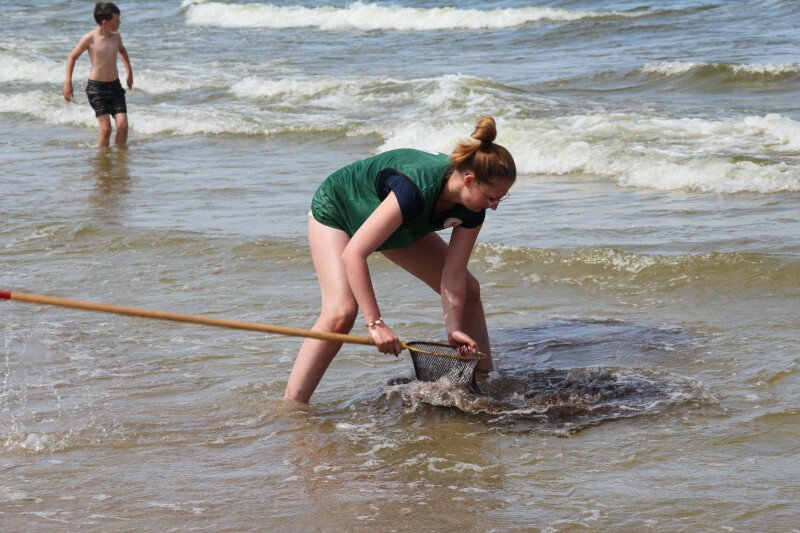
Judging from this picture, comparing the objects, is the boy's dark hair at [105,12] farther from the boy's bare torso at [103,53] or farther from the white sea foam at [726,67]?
the white sea foam at [726,67]

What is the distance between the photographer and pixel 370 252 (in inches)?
169

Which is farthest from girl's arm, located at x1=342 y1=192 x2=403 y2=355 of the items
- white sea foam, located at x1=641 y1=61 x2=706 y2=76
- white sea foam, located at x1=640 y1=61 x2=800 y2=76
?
white sea foam, located at x1=641 y1=61 x2=706 y2=76

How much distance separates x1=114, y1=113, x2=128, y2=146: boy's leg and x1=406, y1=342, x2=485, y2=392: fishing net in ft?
26.9

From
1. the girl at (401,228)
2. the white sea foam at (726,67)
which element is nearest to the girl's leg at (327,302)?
the girl at (401,228)

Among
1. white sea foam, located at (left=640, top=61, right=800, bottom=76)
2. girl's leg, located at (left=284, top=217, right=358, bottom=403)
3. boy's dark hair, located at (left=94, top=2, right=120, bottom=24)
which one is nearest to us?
girl's leg, located at (left=284, top=217, right=358, bottom=403)

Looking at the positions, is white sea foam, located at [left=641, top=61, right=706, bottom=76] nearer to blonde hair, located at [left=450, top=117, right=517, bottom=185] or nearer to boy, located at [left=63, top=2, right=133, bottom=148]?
boy, located at [left=63, top=2, right=133, bottom=148]

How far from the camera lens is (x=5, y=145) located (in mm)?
12789

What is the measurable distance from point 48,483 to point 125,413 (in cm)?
78

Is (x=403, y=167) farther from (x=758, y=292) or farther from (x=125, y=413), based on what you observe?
(x=758, y=292)

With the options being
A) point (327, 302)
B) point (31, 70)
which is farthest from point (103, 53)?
point (31, 70)

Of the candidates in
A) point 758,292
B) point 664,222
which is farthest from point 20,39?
point 758,292

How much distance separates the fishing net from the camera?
4.71 metres

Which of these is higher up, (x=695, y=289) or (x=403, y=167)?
(x=403, y=167)

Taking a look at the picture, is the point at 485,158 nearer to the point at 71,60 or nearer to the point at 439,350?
the point at 439,350
